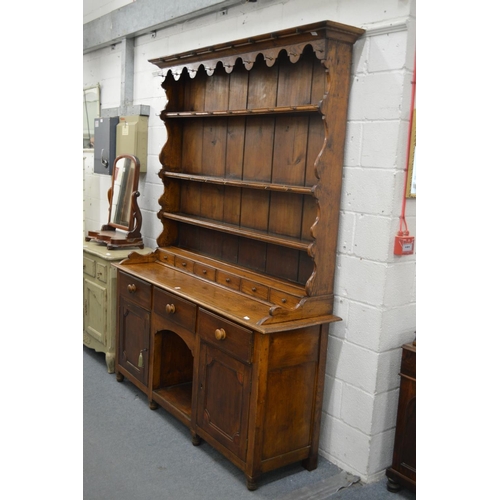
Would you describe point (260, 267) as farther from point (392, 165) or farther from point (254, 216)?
point (392, 165)

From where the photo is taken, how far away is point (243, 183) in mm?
2918

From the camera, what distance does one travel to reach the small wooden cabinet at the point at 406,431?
251 cm

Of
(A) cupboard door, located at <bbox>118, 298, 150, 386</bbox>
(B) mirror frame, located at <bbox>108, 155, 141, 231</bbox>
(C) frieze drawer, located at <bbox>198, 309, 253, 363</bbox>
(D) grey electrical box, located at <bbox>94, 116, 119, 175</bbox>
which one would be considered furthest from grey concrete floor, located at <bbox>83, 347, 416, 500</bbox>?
(D) grey electrical box, located at <bbox>94, 116, 119, 175</bbox>

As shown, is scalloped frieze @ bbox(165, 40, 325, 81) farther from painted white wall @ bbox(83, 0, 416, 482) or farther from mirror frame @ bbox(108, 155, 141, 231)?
mirror frame @ bbox(108, 155, 141, 231)

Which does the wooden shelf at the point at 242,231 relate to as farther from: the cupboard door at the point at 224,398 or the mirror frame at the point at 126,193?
the cupboard door at the point at 224,398

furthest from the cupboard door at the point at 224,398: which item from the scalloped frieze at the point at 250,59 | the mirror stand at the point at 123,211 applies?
the mirror stand at the point at 123,211

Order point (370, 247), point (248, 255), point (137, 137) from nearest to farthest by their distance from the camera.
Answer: point (370, 247) < point (248, 255) < point (137, 137)

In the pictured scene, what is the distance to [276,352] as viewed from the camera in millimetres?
2490

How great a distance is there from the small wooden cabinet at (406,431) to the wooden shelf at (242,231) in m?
0.72

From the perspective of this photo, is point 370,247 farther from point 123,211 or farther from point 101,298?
point 123,211

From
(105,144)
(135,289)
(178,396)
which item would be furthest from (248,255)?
(105,144)

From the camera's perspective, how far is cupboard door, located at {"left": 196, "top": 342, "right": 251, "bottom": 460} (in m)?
2.56

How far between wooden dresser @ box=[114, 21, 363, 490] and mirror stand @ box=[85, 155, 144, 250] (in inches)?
19.0

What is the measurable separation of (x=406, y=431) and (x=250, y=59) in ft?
6.55
